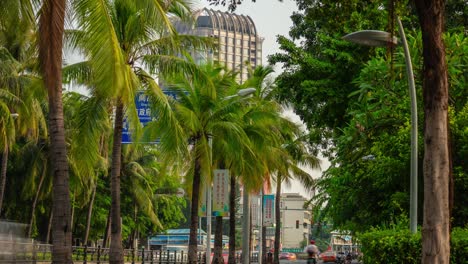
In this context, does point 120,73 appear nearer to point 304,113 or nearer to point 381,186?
point 381,186

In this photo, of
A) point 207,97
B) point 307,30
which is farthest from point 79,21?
point 307,30

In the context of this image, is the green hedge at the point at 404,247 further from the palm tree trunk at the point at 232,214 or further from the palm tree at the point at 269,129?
the palm tree trunk at the point at 232,214

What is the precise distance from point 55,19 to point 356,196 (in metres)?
12.2

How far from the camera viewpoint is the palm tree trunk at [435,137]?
1048 cm

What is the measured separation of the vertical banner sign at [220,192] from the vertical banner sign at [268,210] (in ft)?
42.4

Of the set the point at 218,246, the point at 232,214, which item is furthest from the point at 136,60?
the point at 232,214

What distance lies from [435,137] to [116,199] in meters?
15.6

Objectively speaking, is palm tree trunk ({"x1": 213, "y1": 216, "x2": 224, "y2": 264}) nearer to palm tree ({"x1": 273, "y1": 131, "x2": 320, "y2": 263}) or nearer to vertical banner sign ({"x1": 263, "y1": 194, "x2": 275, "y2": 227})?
vertical banner sign ({"x1": 263, "y1": 194, "x2": 275, "y2": 227})

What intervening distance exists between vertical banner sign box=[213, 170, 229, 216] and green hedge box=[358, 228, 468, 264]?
1709 cm

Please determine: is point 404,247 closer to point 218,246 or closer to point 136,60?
point 136,60

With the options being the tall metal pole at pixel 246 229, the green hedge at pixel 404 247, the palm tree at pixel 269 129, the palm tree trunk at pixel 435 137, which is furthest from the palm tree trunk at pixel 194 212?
the palm tree trunk at pixel 435 137

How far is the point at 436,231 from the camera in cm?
1044

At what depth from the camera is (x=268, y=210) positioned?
1943 inches

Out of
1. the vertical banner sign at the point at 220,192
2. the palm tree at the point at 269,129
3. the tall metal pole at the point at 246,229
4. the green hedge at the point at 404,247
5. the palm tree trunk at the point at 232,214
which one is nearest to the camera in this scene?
the green hedge at the point at 404,247
